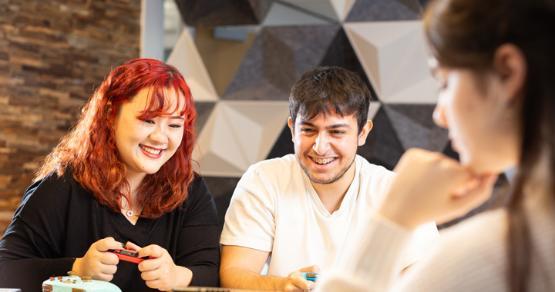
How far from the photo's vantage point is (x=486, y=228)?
2.63 ft

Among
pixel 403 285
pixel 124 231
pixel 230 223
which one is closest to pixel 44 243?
pixel 124 231

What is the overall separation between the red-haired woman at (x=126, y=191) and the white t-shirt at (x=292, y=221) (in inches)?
4.6

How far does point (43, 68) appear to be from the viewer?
4.03 m

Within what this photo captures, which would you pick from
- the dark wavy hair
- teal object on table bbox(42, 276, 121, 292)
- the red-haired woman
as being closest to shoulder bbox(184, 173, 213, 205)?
the red-haired woman

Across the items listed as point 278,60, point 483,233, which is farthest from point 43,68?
point 483,233

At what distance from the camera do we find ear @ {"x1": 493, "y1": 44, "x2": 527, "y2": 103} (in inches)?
Result: 29.0

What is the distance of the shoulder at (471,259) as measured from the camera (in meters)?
0.79

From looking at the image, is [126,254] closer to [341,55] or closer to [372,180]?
[372,180]

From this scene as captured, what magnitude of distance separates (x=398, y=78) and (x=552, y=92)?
9.94ft

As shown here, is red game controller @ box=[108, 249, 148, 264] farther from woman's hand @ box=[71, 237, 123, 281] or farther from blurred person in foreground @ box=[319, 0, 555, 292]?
blurred person in foreground @ box=[319, 0, 555, 292]

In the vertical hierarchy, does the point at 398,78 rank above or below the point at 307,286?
above

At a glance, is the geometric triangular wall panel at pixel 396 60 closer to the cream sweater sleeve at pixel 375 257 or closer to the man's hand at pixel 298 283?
the man's hand at pixel 298 283

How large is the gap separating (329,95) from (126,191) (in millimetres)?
727

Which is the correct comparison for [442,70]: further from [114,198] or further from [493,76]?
[114,198]
